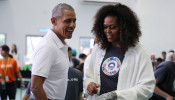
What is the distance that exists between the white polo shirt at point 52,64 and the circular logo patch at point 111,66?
1.01 ft

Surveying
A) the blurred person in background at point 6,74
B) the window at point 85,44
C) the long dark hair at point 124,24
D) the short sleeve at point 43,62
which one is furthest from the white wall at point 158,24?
the short sleeve at point 43,62

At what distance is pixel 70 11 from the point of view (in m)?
1.79

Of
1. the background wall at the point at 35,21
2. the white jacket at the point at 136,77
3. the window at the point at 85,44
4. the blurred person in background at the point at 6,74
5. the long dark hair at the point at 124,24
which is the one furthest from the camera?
the window at the point at 85,44

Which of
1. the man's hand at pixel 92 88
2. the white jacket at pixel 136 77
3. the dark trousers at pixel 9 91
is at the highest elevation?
the white jacket at pixel 136 77

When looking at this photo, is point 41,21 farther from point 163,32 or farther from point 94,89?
point 94,89

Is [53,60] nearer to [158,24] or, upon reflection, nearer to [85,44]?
[158,24]

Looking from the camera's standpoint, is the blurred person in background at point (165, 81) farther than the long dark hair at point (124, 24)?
Yes

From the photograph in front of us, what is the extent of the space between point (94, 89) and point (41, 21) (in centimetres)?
909

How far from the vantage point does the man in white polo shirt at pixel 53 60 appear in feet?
5.18

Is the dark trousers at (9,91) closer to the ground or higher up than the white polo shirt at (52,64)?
closer to the ground

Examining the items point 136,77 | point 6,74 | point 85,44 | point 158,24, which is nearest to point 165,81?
point 136,77

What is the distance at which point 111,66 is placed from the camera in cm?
165

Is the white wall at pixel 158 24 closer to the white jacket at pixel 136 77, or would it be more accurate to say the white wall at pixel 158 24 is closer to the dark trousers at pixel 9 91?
the dark trousers at pixel 9 91

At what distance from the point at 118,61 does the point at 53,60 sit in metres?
0.46
